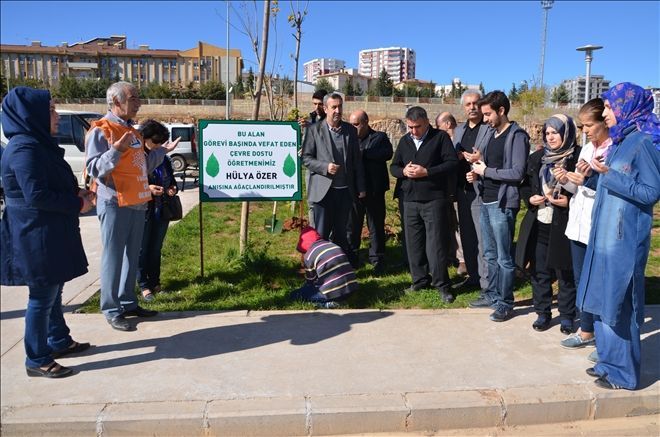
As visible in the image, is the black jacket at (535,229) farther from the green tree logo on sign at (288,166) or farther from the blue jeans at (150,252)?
the blue jeans at (150,252)

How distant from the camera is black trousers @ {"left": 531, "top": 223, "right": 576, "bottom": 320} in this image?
4.70 meters

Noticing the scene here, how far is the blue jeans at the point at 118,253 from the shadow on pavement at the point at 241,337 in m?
0.43

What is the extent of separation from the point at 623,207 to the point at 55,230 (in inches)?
153

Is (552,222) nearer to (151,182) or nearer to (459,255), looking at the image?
(459,255)

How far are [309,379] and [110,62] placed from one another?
115 m

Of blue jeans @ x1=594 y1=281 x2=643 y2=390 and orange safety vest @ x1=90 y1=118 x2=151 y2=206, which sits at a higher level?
orange safety vest @ x1=90 y1=118 x2=151 y2=206

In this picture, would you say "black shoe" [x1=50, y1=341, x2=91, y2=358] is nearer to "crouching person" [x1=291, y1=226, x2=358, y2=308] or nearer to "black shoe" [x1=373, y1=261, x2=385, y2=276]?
"crouching person" [x1=291, y1=226, x2=358, y2=308]

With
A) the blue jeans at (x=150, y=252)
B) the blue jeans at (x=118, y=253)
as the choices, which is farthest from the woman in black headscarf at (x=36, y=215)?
the blue jeans at (x=150, y=252)

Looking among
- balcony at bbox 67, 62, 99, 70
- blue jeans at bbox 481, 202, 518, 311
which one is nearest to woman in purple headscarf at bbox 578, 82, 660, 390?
blue jeans at bbox 481, 202, 518, 311

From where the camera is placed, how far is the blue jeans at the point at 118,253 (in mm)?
4523

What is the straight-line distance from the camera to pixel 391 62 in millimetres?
176125

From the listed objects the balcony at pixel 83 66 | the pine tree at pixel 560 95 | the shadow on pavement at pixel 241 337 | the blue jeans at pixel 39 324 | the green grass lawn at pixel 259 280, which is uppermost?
the balcony at pixel 83 66

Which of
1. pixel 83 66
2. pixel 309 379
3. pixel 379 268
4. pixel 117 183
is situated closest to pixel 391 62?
pixel 83 66

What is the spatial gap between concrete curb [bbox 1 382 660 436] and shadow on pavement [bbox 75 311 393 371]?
0.71m
